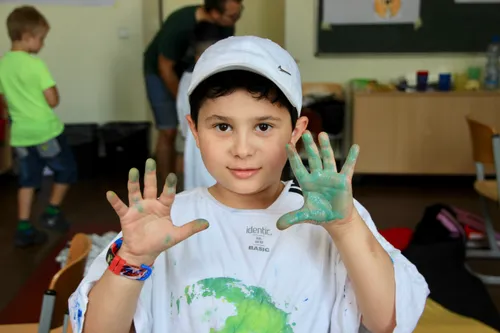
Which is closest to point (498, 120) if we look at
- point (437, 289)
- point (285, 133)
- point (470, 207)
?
point (470, 207)

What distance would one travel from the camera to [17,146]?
2.98 metres

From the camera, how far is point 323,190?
0.77 meters

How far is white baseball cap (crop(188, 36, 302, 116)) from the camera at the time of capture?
0.86 m

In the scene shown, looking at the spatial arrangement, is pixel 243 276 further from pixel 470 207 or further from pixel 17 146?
pixel 470 207

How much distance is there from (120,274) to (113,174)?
4.03m

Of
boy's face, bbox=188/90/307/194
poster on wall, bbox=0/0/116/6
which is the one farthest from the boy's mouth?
poster on wall, bbox=0/0/116/6

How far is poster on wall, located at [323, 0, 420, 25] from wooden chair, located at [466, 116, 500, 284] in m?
1.82

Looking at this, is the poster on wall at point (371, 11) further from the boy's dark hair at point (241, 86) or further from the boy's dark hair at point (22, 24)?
the boy's dark hair at point (241, 86)

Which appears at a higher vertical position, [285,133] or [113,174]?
[285,133]

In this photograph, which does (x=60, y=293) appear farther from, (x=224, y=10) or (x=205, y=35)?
(x=224, y=10)

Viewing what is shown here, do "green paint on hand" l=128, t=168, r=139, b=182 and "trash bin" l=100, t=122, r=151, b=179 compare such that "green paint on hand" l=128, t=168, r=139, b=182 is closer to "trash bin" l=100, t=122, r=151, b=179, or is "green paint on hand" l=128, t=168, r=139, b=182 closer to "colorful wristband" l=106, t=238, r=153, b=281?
"colorful wristband" l=106, t=238, r=153, b=281

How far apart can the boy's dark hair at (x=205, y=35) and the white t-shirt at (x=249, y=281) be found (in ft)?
4.72

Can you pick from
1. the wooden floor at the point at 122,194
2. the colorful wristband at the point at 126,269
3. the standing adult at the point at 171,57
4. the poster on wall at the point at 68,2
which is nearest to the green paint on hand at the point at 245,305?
the colorful wristband at the point at 126,269

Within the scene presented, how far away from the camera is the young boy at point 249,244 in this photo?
2.57ft
